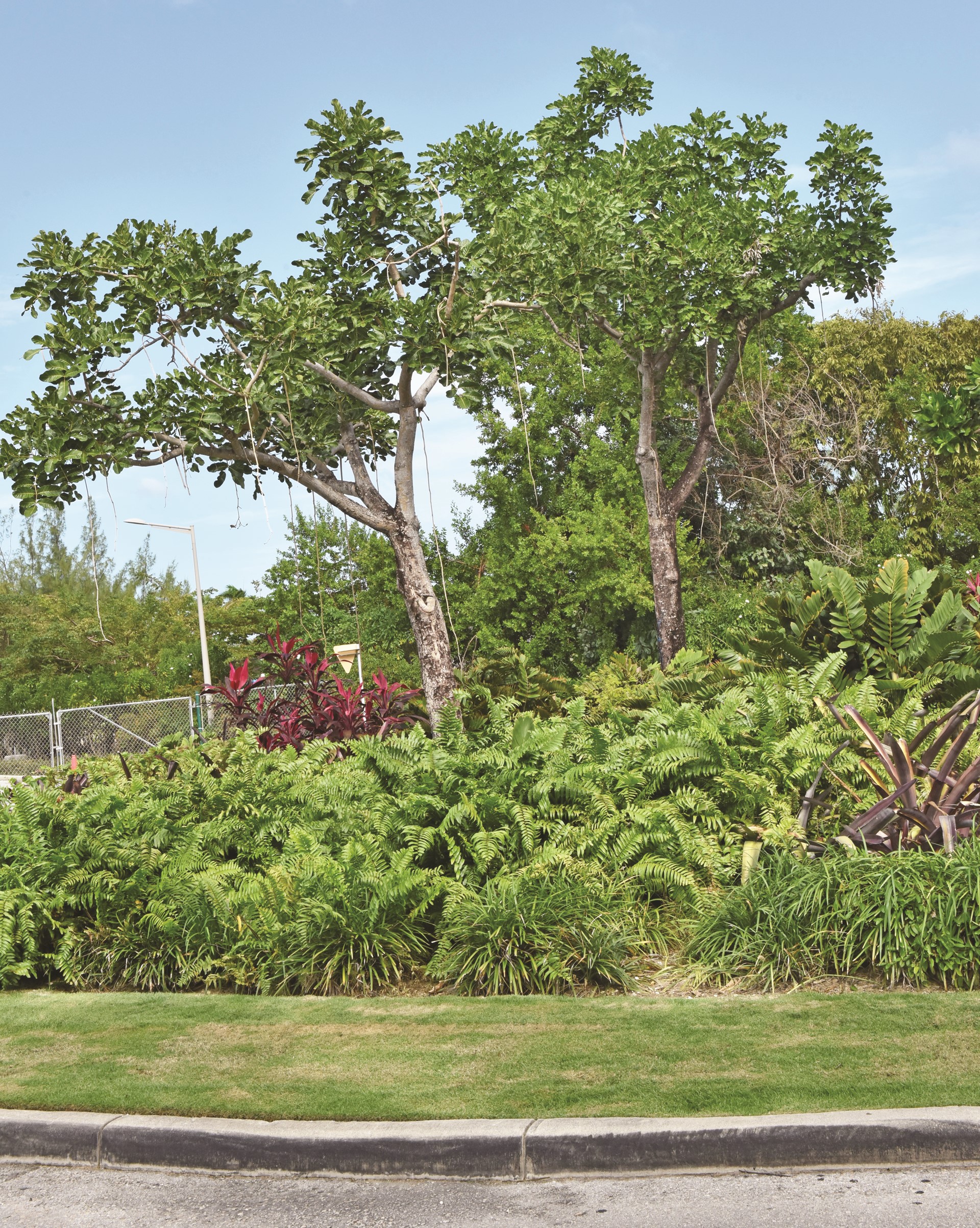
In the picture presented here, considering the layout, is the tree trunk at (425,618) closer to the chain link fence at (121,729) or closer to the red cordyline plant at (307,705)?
the red cordyline plant at (307,705)

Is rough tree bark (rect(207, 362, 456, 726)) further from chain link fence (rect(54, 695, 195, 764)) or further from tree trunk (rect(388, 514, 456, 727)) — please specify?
chain link fence (rect(54, 695, 195, 764))

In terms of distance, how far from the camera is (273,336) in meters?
13.7

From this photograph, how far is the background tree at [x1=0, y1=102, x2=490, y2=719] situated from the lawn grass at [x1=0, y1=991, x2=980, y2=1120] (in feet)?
27.8

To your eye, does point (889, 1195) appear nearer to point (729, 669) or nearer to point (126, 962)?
point (126, 962)

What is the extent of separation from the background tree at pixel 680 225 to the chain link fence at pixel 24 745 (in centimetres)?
1410

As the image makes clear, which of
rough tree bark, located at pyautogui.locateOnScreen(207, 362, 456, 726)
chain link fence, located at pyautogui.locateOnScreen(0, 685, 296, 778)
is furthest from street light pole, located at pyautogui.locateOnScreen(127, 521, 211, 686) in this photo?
rough tree bark, located at pyautogui.locateOnScreen(207, 362, 456, 726)

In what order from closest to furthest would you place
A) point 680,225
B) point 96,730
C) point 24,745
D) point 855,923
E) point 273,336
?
→ point 855,923 → point 273,336 → point 680,225 → point 96,730 → point 24,745

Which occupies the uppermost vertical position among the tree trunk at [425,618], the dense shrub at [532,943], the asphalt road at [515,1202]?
the tree trunk at [425,618]

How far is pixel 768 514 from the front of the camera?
1262 inches

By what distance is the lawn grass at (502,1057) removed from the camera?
15.1 feet

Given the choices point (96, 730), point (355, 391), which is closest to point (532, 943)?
point (355, 391)

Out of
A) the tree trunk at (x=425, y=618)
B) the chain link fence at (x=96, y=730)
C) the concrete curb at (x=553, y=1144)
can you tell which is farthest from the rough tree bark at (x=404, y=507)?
the concrete curb at (x=553, y=1144)

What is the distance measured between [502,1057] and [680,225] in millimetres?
19458

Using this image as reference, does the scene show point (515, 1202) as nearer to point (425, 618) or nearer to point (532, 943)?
point (532, 943)
